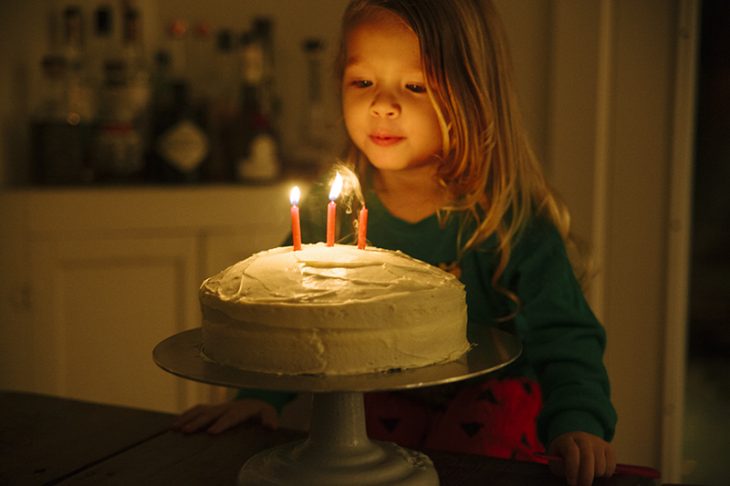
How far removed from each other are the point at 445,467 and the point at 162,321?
1.38m

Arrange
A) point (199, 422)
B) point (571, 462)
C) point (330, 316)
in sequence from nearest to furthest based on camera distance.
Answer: point (330, 316), point (571, 462), point (199, 422)

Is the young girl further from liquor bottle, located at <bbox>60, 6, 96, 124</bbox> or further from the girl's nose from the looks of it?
liquor bottle, located at <bbox>60, 6, 96, 124</bbox>

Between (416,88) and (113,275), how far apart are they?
1292 mm

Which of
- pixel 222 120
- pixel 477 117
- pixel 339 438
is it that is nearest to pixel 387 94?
pixel 477 117

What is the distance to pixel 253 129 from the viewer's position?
7.63 ft

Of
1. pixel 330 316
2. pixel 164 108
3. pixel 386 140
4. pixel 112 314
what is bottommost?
pixel 112 314

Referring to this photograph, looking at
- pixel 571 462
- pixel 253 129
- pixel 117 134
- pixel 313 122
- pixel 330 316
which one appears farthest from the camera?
pixel 313 122

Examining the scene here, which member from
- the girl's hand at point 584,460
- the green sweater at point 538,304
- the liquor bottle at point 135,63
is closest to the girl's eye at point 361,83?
the green sweater at point 538,304

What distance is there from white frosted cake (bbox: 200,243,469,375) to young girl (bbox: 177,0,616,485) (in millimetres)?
237

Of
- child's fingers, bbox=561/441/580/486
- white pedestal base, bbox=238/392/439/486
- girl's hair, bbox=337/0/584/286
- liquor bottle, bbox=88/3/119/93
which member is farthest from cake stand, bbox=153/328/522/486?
liquor bottle, bbox=88/3/119/93

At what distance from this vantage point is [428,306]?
2.63 feet

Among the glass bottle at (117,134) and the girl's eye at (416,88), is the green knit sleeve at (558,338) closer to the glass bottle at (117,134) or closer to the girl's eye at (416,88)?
the girl's eye at (416,88)

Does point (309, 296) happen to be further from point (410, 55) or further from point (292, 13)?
point (292, 13)

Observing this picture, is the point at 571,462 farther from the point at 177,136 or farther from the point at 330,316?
the point at 177,136
